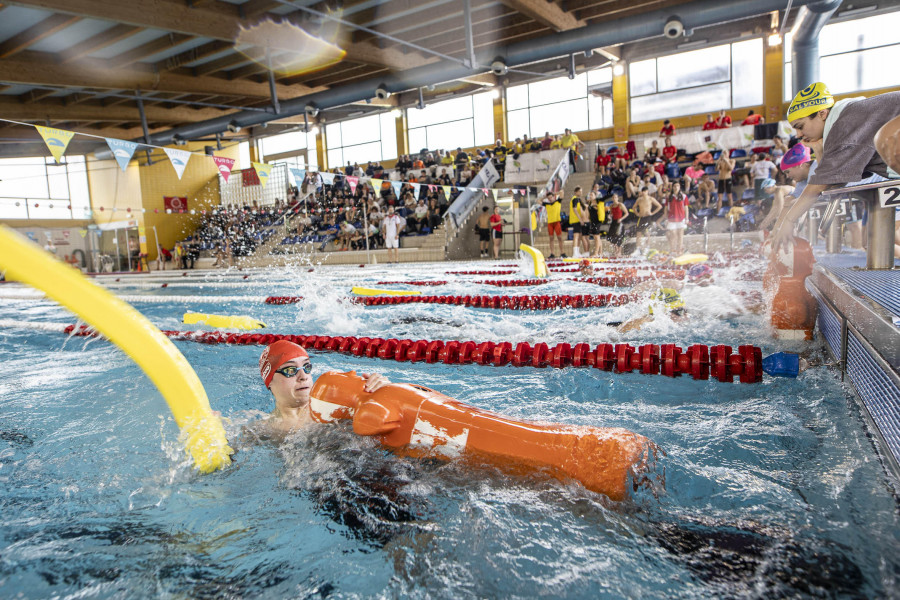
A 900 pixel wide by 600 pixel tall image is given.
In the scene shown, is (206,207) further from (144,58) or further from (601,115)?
(601,115)

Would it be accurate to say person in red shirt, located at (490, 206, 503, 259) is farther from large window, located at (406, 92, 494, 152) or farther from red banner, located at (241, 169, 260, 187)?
red banner, located at (241, 169, 260, 187)

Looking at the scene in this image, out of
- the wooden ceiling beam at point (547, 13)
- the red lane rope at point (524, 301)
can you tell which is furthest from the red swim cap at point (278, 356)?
the wooden ceiling beam at point (547, 13)

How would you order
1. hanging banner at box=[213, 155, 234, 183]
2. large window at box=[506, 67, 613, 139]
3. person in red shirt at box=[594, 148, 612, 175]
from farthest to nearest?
large window at box=[506, 67, 613, 139], person in red shirt at box=[594, 148, 612, 175], hanging banner at box=[213, 155, 234, 183]

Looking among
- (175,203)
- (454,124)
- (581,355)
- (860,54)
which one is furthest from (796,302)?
(175,203)

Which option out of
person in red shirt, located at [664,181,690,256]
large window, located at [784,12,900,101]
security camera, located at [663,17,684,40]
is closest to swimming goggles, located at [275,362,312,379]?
person in red shirt, located at [664,181,690,256]

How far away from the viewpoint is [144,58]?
12.3 m

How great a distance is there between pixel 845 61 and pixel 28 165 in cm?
2693

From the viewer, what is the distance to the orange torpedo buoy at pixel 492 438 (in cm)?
149

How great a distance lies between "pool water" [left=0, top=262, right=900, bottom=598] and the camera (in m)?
1.28

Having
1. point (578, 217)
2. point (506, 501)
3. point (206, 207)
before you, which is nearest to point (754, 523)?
point (506, 501)

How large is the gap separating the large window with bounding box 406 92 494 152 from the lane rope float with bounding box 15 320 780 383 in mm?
17463

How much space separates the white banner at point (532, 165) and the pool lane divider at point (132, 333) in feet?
48.3

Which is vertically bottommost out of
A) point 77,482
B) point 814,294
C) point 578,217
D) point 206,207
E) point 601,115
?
point 77,482

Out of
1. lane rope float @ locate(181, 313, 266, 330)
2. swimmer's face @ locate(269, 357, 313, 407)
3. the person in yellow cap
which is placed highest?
the person in yellow cap
